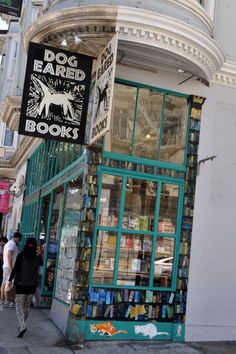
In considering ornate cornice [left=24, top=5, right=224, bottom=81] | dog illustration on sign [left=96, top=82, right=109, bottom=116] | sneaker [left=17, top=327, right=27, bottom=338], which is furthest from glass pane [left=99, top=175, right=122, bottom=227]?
ornate cornice [left=24, top=5, right=224, bottom=81]

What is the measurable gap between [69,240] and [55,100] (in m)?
2.81

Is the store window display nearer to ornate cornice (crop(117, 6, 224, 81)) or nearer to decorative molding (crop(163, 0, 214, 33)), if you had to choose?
ornate cornice (crop(117, 6, 224, 81))

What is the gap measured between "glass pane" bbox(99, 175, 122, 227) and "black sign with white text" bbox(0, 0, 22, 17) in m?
5.06

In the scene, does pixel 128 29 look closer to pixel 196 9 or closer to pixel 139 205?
pixel 196 9

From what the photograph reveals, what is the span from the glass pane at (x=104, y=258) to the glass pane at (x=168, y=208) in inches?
41.8

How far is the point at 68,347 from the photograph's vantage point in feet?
25.7

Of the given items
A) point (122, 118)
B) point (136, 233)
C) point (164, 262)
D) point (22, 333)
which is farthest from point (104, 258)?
point (122, 118)

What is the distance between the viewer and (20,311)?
814cm

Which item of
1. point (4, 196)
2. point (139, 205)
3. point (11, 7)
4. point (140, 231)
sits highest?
point (11, 7)

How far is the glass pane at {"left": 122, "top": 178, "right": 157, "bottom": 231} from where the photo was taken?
28.8 ft

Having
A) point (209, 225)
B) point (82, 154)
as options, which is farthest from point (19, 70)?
point (209, 225)

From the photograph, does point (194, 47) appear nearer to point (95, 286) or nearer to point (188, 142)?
point (188, 142)

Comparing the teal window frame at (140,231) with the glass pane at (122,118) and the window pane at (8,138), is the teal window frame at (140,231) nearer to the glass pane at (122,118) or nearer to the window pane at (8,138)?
the glass pane at (122,118)

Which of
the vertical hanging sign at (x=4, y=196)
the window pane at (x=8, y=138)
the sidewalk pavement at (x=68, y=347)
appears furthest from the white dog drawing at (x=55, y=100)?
the window pane at (x=8, y=138)
